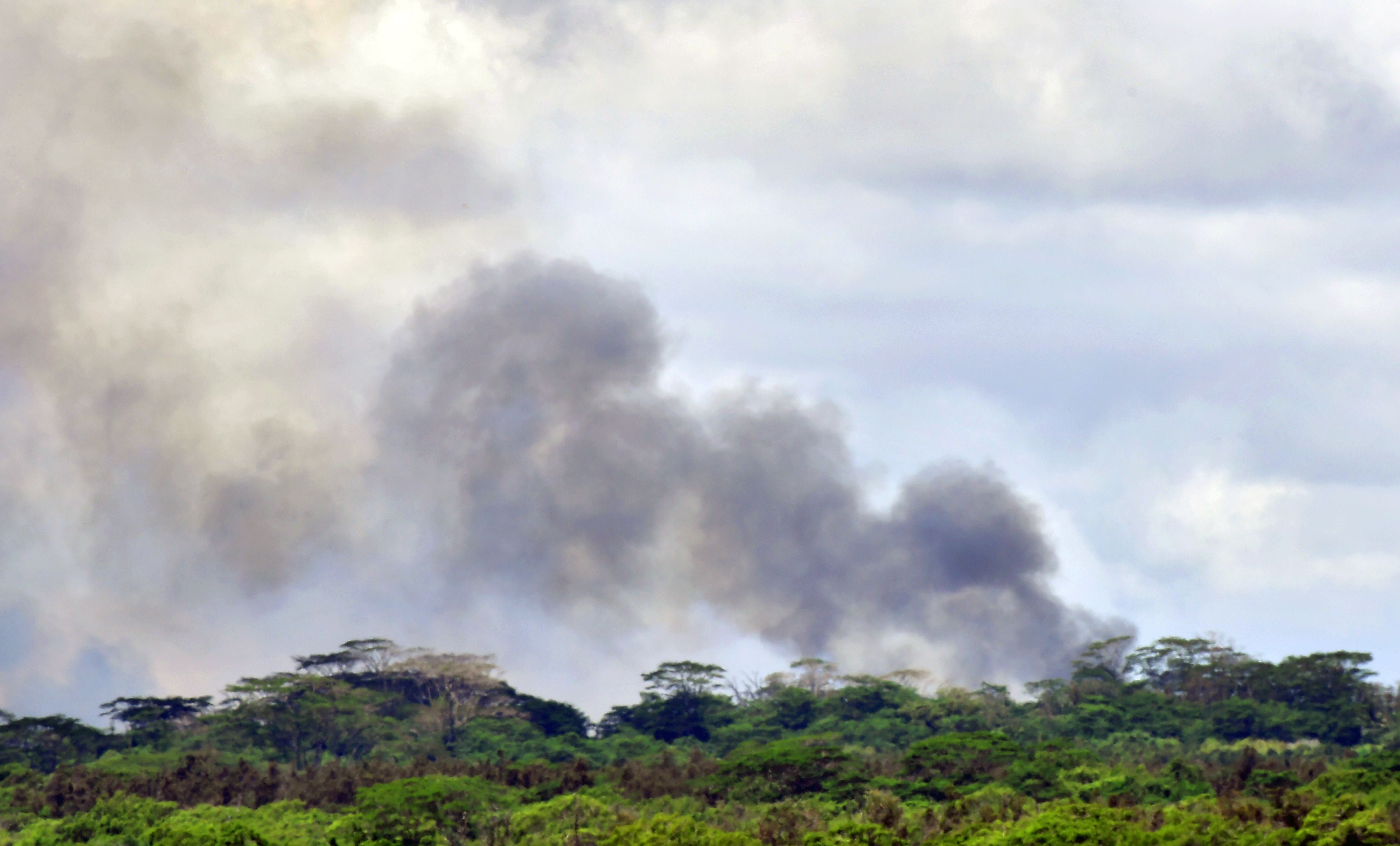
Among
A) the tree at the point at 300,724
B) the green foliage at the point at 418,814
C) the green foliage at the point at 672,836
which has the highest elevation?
the tree at the point at 300,724

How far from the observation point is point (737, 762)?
263ft

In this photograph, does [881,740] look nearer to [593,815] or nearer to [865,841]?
[593,815]

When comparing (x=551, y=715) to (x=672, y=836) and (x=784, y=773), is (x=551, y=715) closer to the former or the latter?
(x=784, y=773)

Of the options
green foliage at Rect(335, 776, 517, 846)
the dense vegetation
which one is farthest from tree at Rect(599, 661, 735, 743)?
green foliage at Rect(335, 776, 517, 846)

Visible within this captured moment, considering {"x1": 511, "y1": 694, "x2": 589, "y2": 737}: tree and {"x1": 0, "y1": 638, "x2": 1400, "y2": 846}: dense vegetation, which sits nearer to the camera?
{"x1": 0, "y1": 638, "x2": 1400, "y2": 846}: dense vegetation

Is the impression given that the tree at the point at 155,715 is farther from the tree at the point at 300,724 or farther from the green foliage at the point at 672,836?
the green foliage at the point at 672,836

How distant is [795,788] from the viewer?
257 feet

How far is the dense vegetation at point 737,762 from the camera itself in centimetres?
5794

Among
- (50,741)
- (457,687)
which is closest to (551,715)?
(457,687)

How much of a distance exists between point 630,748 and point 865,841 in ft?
218

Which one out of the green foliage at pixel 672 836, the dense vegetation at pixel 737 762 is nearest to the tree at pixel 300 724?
the dense vegetation at pixel 737 762

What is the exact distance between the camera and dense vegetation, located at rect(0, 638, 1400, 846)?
5794 centimetres

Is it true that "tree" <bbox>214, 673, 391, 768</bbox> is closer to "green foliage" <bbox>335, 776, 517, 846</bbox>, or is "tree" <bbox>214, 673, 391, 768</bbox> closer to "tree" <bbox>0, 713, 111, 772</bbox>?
"tree" <bbox>0, 713, 111, 772</bbox>

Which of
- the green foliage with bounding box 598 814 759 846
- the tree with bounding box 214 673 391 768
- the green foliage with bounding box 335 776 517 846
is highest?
the tree with bounding box 214 673 391 768
